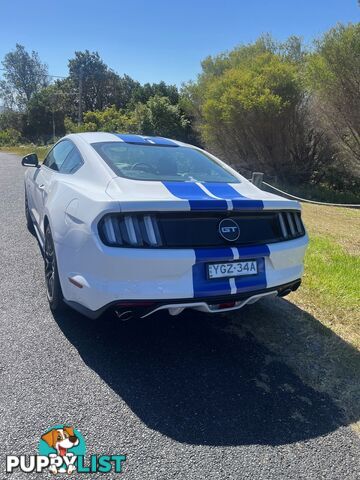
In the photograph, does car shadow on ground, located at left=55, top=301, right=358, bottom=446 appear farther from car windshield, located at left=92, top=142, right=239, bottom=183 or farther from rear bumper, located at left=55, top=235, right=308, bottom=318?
car windshield, located at left=92, top=142, right=239, bottom=183

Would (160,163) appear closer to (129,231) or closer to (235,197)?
(235,197)

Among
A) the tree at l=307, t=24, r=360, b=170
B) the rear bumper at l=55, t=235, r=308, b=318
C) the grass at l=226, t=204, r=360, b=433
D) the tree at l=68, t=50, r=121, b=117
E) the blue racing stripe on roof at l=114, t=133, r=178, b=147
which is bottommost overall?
the grass at l=226, t=204, r=360, b=433

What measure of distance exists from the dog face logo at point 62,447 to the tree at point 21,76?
80.6 metres

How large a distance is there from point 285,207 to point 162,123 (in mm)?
24861

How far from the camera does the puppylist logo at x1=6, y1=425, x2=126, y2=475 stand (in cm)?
186

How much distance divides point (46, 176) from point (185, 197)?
7.29ft

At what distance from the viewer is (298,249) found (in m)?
3.01

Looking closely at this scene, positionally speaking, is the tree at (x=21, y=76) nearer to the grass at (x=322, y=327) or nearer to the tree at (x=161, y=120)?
the tree at (x=161, y=120)

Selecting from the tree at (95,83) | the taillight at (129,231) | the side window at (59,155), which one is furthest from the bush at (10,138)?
the taillight at (129,231)

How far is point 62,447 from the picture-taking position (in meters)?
1.98

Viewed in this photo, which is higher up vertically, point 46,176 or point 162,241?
point 46,176

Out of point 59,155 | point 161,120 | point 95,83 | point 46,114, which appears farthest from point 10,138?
point 59,155

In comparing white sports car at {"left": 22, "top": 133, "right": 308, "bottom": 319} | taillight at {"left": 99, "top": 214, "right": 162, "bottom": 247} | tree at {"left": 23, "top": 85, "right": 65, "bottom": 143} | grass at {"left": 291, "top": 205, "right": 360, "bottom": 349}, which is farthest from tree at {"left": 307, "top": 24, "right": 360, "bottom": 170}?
tree at {"left": 23, "top": 85, "right": 65, "bottom": 143}

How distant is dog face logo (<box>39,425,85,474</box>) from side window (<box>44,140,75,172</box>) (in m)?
2.66
